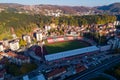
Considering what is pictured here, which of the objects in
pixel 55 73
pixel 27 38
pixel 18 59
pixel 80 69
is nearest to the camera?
pixel 55 73

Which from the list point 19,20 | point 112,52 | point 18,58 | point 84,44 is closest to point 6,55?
point 18,58

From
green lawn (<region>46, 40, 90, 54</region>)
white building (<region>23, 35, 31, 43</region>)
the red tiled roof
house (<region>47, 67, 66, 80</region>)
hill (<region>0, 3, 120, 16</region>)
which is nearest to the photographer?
house (<region>47, 67, 66, 80</region>)

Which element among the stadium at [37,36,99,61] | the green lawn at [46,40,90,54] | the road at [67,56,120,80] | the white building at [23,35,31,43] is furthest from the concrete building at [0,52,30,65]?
the white building at [23,35,31,43]

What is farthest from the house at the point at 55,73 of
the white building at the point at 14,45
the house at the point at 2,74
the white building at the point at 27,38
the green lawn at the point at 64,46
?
the white building at the point at 27,38

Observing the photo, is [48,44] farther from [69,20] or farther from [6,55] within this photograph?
[69,20]

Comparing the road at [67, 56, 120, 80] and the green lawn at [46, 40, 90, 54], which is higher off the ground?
the road at [67, 56, 120, 80]

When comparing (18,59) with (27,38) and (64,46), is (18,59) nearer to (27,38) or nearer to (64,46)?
(64,46)

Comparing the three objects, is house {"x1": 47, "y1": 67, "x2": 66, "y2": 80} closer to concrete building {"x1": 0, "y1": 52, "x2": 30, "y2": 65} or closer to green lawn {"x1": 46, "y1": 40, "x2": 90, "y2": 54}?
concrete building {"x1": 0, "y1": 52, "x2": 30, "y2": 65}

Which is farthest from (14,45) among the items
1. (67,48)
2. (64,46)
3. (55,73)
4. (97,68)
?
(97,68)
